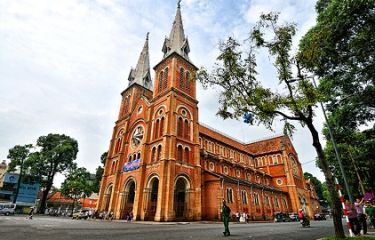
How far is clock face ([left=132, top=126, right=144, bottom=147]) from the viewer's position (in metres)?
32.8

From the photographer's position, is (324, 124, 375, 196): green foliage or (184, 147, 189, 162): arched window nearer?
(324, 124, 375, 196): green foliage

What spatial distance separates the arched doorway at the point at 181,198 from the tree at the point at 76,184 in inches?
898

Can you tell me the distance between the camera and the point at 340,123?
17203 millimetres

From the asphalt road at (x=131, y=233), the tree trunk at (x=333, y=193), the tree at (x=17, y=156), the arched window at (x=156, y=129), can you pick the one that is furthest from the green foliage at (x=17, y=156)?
the tree trunk at (x=333, y=193)

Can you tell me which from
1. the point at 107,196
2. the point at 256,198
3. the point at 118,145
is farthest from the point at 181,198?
the point at 118,145

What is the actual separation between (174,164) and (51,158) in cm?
3254

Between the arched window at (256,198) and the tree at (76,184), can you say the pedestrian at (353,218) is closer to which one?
the arched window at (256,198)

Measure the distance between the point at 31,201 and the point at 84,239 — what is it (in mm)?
55135

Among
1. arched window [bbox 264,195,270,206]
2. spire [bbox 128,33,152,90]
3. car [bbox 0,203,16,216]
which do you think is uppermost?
spire [bbox 128,33,152,90]

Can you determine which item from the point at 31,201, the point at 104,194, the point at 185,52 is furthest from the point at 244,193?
the point at 31,201

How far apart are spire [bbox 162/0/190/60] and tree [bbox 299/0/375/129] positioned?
24180 mm

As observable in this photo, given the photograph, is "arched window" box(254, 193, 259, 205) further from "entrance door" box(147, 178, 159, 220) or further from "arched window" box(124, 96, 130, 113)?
"arched window" box(124, 96, 130, 113)

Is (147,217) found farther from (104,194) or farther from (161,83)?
(161,83)

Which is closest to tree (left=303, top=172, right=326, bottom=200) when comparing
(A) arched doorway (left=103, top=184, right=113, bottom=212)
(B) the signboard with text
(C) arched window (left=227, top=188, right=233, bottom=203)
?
(C) arched window (left=227, top=188, right=233, bottom=203)
